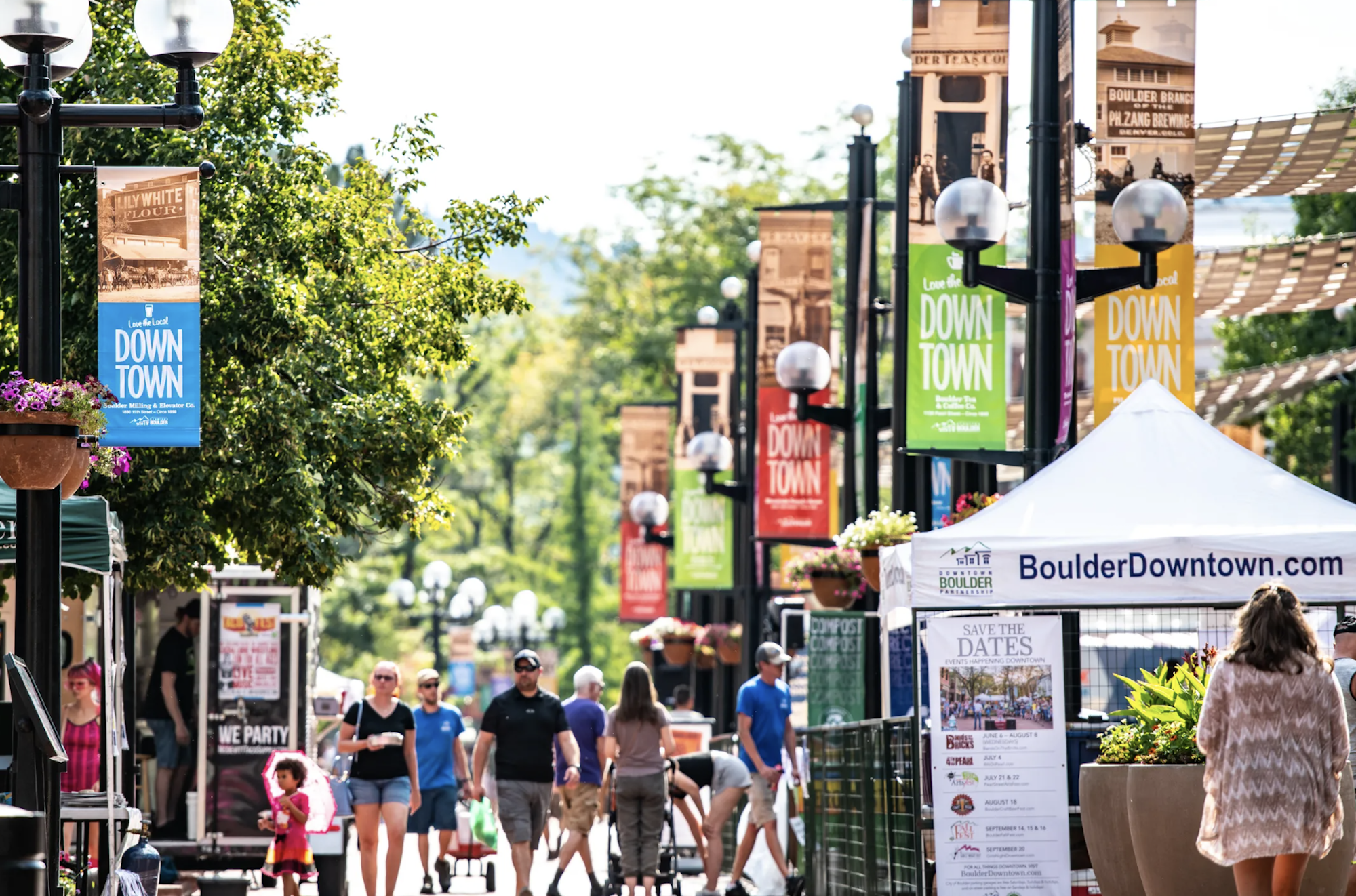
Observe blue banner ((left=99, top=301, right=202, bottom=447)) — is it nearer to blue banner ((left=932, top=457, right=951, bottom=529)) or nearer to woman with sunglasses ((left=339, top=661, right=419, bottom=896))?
woman with sunglasses ((left=339, top=661, right=419, bottom=896))

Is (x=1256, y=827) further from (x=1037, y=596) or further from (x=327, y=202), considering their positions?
(x=327, y=202)

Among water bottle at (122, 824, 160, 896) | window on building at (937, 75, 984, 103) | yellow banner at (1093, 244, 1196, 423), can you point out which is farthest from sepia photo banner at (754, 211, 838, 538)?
water bottle at (122, 824, 160, 896)


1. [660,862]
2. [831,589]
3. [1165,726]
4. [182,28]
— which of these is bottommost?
[660,862]

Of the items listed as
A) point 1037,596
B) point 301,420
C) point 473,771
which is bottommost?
point 473,771

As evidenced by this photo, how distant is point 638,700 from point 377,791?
2.09 meters

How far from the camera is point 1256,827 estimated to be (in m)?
8.84

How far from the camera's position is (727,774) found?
17.0m

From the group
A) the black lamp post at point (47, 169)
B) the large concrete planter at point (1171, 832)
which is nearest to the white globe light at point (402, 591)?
the black lamp post at point (47, 169)

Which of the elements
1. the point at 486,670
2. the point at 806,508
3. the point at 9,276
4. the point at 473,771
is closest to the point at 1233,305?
the point at 806,508

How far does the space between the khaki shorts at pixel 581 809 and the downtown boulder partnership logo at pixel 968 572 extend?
243 inches

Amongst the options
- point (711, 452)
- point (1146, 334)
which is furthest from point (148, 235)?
point (711, 452)

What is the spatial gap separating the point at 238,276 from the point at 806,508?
823 centimetres

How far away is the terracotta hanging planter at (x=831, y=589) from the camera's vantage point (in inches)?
736

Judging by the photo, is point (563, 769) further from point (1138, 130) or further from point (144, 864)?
point (1138, 130)
